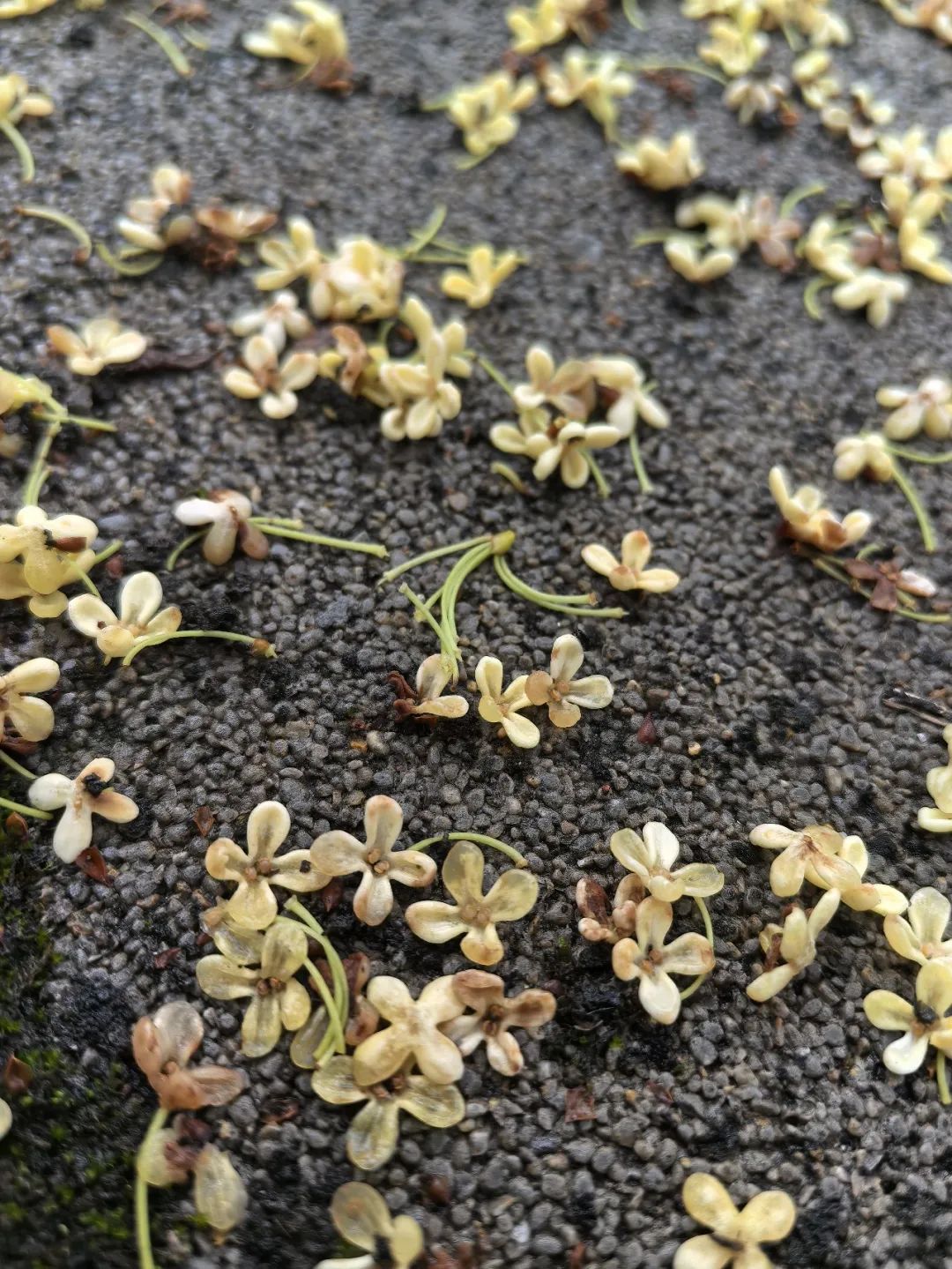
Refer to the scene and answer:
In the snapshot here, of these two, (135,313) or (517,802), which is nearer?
(517,802)

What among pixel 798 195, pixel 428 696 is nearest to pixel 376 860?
pixel 428 696

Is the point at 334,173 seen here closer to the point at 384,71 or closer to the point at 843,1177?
the point at 384,71

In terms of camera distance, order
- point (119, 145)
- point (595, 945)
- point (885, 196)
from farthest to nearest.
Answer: point (885, 196) < point (119, 145) < point (595, 945)

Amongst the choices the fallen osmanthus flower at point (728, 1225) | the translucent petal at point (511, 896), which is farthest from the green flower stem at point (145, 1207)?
the fallen osmanthus flower at point (728, 1225)

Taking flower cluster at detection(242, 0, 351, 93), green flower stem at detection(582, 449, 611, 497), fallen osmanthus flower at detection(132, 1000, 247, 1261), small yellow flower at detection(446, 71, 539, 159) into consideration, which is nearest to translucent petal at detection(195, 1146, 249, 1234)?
fallen osmanthus flower at detection(132, 1000, 247, 1261)

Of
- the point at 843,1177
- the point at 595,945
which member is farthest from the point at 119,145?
the point at 843,1177

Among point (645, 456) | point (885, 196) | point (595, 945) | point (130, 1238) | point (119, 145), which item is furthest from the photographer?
point (885, 196)

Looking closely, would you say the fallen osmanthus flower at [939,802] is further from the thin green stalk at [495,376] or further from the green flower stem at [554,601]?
the thin green stalk at [495,376]
